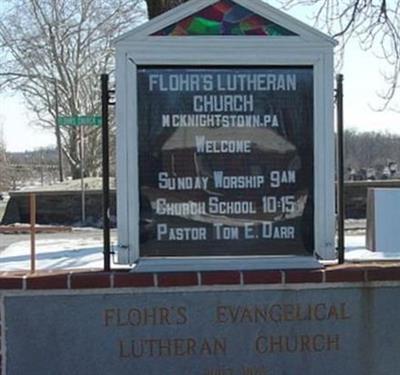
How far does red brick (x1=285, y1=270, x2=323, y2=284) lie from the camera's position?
4977 mm

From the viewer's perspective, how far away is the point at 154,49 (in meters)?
4.99

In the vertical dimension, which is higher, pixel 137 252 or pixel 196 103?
pixel 196 103

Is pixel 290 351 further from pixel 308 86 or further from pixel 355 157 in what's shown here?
pixel 355 157

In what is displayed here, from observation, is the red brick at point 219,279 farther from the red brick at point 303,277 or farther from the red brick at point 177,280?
the red brick at point 303,277

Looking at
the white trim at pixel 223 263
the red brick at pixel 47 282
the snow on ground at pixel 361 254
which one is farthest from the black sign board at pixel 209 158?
the snow on ground at pixel 361 254

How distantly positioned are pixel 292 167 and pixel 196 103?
708 mm

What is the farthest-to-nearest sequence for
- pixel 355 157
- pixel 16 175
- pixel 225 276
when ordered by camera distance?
pixel 355 157 < pixel 16 175 < pixel 225 276

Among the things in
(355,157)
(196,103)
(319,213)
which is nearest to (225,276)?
(319,213)

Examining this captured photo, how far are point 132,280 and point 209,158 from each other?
86 centimetres

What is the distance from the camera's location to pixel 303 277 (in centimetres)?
498

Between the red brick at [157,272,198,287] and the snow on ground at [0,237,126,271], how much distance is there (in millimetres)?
3581

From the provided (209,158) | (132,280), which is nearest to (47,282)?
(132,280)

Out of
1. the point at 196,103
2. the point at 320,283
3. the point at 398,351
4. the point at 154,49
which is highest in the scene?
the point at 154,49

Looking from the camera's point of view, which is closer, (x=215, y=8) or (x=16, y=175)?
(x=215, y=8)
